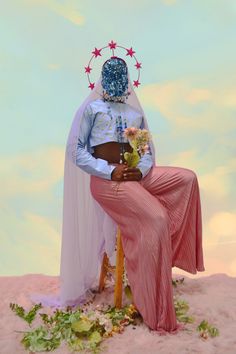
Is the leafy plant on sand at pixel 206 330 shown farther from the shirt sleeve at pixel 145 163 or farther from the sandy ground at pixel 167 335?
the shirt sleeve at pixel 145 163

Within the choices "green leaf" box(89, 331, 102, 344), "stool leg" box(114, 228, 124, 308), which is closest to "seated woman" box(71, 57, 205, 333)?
"stool leg" box(114, 228, 124, 308)

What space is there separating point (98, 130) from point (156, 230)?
807mm

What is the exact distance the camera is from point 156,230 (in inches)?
107

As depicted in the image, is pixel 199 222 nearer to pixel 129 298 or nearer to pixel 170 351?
pixel 129 298

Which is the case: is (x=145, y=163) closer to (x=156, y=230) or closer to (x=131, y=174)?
(x=131, y=174)

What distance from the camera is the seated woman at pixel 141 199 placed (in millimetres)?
2711

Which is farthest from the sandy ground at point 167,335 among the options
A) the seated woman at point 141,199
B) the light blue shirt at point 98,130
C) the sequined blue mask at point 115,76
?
the sequined blue mask at point 115,76

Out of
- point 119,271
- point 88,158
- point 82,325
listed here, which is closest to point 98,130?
point 88,158

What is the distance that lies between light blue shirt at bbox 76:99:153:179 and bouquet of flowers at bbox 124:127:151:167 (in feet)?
0.33

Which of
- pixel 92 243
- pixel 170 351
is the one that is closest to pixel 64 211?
pixel 92 243

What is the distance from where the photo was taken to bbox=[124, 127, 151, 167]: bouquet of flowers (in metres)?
2.88

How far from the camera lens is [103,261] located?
3424 mm

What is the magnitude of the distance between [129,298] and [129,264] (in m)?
0.40

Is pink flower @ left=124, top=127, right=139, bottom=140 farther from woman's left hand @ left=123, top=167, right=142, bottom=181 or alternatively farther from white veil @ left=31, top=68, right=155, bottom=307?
white veil @ left=31, top=68, right=155, bottom=307
